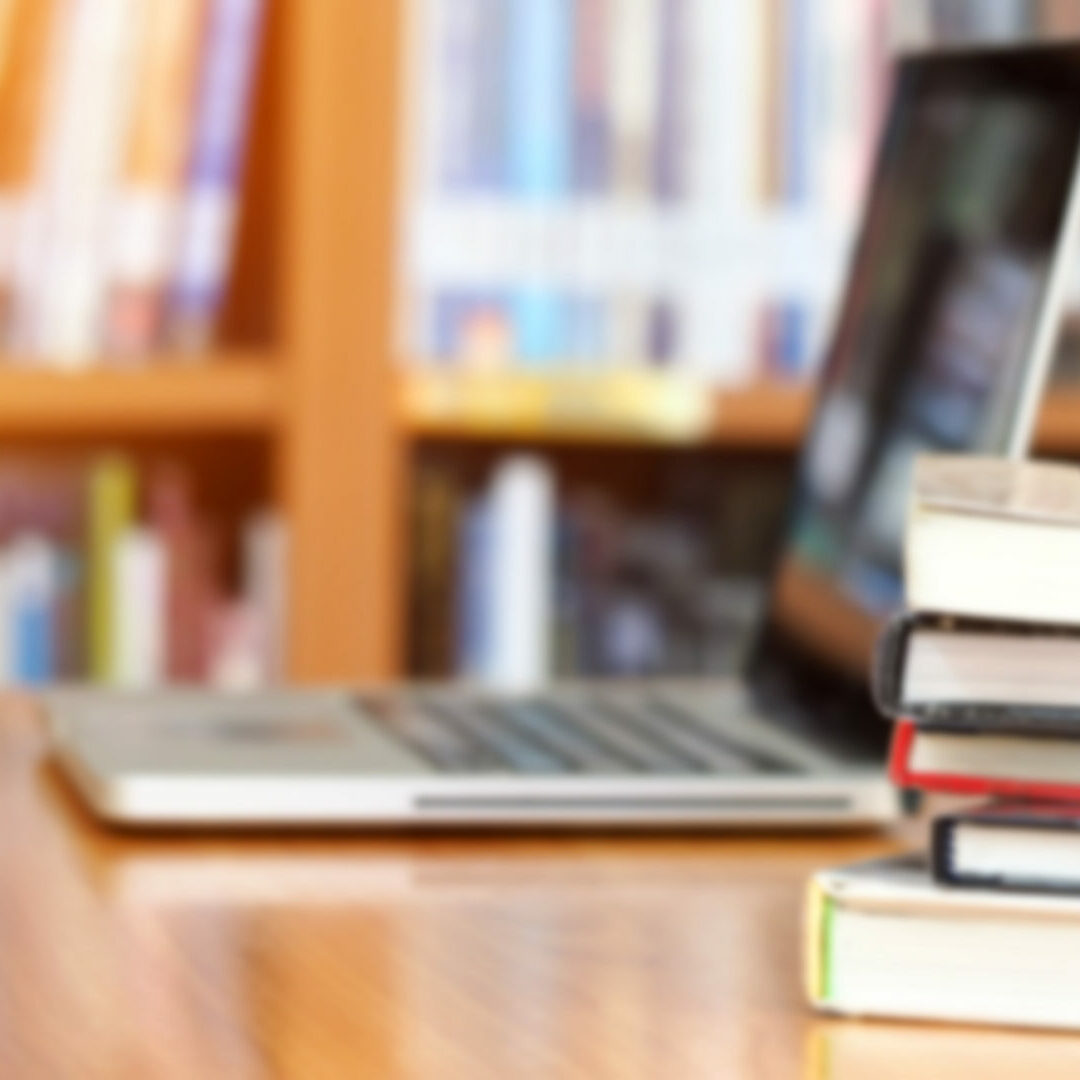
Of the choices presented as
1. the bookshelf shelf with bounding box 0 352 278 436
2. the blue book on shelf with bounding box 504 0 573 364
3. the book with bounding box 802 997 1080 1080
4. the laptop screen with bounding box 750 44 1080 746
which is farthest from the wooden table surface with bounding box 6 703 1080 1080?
the blue book on shelf with bounding box 504 0 573 364

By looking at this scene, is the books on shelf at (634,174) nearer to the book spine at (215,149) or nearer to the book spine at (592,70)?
the book spine at (592,70)

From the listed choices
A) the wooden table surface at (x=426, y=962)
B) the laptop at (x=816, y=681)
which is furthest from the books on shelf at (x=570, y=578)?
the wooden table surface at (x=426, y=962)

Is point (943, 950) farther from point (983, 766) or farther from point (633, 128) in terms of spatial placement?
point (633, 128)

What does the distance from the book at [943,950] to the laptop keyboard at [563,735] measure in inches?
12.5

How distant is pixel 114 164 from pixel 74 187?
34 millimetres

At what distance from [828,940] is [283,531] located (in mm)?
1450

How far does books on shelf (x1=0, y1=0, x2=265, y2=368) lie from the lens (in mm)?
2018

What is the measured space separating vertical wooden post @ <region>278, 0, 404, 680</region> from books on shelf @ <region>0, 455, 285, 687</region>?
50mm

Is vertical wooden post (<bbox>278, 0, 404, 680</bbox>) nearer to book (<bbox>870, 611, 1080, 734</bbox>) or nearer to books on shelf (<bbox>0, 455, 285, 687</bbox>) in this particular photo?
books on shelf (<bbox>0, 455, 285, 687</bbox>)

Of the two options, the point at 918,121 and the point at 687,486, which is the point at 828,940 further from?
the point at 687,486

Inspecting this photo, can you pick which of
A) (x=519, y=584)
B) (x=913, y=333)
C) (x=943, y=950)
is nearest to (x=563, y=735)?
(x=913, y=333)

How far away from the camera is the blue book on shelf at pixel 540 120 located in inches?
83.2

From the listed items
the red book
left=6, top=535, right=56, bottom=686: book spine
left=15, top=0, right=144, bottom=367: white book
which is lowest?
left=6, top=535, right=56, bottom=686: book spine

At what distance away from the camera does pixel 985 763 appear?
0.65 m
